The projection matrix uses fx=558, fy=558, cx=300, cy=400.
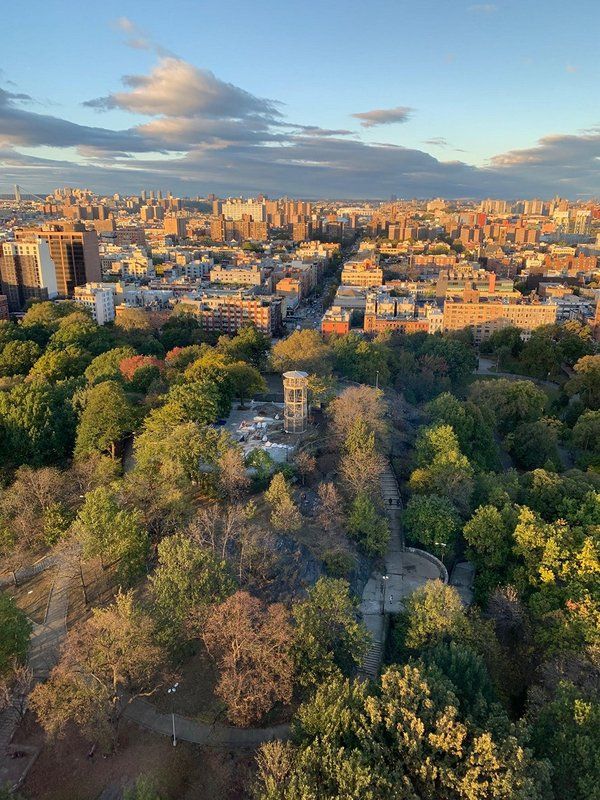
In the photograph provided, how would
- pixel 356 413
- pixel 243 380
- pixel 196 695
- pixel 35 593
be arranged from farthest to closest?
pixel 243 380 → pixel 356 413 → pixel 35 593 → pixel 196 695

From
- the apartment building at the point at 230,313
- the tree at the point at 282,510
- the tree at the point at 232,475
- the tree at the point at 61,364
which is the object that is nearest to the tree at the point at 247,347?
the apartment building at the point at 230,313

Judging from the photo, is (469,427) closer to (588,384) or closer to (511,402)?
(511,402)

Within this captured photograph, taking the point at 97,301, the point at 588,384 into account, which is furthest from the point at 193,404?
the point at 97,301

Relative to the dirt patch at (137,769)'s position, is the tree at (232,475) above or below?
above

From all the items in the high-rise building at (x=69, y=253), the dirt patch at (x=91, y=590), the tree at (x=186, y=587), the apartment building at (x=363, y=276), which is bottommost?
the dirt patch at (x=91, y=590)

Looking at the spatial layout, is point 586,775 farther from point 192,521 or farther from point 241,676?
point 192,521

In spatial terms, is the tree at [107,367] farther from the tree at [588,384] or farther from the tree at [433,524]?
the tree at [588,384]
